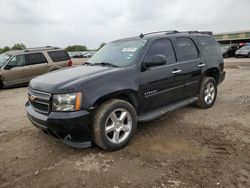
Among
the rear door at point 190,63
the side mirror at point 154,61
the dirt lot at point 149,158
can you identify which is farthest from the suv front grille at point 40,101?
the rear door at point 190,63

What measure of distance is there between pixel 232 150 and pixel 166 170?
4.06 feet

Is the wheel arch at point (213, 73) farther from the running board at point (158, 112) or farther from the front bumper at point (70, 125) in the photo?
the front bumper at point (70, 125)

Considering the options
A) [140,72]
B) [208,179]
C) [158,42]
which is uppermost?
[158,42]

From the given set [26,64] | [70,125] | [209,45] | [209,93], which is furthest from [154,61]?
[26,64]

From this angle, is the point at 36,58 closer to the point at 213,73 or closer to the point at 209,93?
the point at 213,73

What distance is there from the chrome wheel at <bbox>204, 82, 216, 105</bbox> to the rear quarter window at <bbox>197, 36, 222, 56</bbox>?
0.79 meters

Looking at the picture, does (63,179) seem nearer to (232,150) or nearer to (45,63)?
(232,150)

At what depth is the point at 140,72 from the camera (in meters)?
4.53

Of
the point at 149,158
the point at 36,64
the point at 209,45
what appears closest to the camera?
the point at 149,158

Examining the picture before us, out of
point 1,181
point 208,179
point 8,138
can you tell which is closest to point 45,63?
point 8,138

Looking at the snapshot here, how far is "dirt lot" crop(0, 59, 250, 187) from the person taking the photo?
10.8ft

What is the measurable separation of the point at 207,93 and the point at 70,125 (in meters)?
3.89

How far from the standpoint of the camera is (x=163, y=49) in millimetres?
5176

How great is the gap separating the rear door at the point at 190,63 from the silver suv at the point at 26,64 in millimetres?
7770
